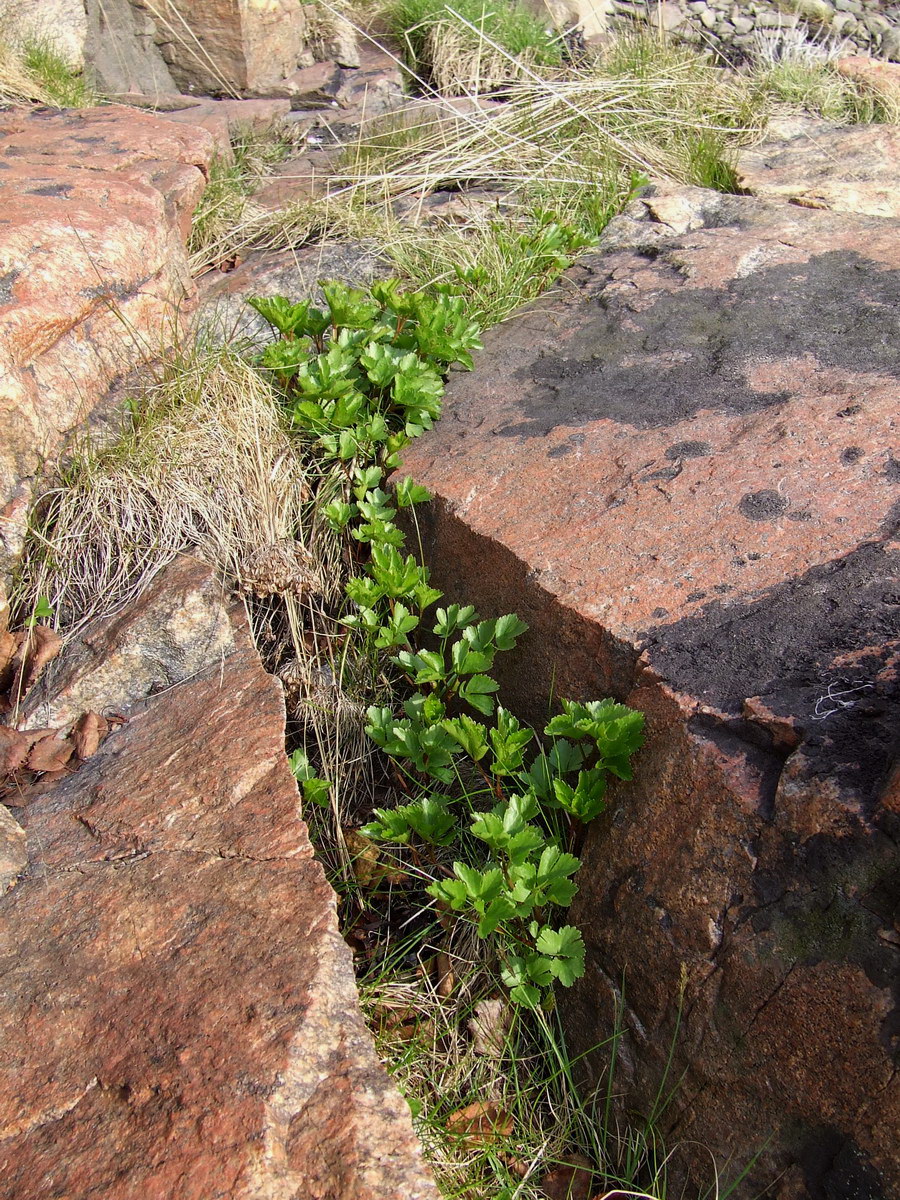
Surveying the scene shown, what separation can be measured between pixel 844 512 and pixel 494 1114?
1.47 meters

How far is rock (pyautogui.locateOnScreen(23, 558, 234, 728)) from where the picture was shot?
8.30ft

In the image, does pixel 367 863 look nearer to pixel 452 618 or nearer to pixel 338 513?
pixel 452 618

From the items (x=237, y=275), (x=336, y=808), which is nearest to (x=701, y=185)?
(x=237, y=275)

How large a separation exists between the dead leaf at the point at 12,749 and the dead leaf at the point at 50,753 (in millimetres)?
16

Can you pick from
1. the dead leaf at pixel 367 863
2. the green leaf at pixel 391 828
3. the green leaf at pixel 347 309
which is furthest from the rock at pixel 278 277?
the green leaf at pixel 391 828

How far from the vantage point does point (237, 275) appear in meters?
4.04

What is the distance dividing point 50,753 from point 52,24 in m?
4.34

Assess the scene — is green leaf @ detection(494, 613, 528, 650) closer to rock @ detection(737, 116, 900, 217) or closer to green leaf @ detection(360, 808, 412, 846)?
green leaf @ detection(360, 808, 412, 846)

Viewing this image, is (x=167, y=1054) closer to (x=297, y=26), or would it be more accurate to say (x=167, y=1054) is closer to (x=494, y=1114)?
(x=494, y=1114)

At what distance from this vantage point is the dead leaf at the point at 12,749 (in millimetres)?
2375

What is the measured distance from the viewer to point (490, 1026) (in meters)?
2.09

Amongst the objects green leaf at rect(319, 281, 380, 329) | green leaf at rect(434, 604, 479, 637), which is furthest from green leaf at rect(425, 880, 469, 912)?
green leaf at rect(319, 281, 380, 329)

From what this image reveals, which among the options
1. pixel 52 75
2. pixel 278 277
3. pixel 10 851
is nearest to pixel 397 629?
pixel 10 851

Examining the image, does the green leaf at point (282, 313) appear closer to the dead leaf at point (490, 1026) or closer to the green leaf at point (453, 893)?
the green leaf at point (453, 893)
